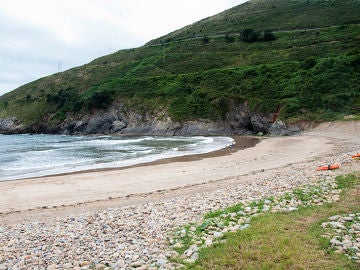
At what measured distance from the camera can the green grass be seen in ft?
23.6

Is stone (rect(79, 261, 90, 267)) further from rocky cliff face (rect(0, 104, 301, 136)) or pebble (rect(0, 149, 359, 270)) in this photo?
rocky cliff face (rect(0, 104, 301, 136))

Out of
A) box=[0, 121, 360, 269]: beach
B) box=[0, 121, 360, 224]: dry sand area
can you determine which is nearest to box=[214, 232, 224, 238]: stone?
box=[0, 121, 360, 269]: beach

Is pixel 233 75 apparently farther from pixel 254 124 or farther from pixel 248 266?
pixel 248 266

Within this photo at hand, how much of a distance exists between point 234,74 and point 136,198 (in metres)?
65.4

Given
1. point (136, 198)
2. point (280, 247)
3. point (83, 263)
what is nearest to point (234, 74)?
point (136, 198)

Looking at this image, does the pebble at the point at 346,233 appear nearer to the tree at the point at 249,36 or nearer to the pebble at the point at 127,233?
the pebble at the point at 127,233

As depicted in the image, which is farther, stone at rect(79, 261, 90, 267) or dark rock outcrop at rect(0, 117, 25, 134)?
dark rock outcrop at rect(0, 117, 25, 134)

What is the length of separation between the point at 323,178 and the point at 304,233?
7731 millimetres

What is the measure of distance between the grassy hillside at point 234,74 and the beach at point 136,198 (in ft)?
121

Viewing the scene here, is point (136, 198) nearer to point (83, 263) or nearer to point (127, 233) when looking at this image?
point (127, 233)

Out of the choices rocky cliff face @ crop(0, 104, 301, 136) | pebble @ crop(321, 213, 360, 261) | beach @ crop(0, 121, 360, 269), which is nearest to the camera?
pebble @ crop(321, 213, 360, 261)

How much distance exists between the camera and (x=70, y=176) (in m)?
25.3

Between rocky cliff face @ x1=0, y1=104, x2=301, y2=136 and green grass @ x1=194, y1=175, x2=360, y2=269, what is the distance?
49918 millimetres

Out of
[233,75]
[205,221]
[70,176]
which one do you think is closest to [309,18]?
[233,75]
